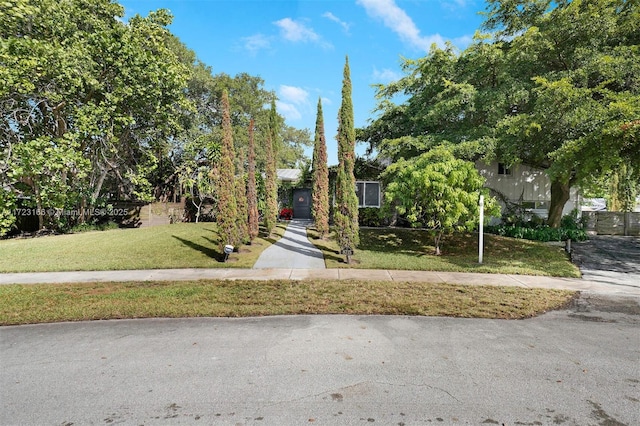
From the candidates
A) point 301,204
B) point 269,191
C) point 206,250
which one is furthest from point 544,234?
point 301,204

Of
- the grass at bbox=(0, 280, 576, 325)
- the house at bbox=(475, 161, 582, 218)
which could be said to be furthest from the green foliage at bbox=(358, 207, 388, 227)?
the grass at bbox=(0, 280, 576, 325)

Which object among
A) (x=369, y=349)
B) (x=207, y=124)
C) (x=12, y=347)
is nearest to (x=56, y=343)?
(x=12, y=347)

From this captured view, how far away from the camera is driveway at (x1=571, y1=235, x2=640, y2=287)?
8367 millimetres

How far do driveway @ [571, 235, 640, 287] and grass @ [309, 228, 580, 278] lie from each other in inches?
17.4

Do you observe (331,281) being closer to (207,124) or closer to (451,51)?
(451,51)

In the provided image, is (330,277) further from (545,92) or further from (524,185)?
(524,185)

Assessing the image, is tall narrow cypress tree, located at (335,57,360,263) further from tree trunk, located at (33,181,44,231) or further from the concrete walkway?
tree trunk, located at (33,181,44,231)

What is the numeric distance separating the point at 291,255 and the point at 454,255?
549 cm

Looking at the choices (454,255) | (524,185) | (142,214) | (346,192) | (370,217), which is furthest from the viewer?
(524,185)

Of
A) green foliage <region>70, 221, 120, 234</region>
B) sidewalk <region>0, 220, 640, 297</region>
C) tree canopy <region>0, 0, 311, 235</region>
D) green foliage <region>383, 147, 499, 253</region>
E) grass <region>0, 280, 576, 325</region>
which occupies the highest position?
tree canopy <region>0, 0, 311, 235</region>

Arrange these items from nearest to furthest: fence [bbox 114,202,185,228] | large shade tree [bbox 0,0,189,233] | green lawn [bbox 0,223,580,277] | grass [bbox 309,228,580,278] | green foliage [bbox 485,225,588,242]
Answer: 1. green lawn [bbox 0,223,580,277]
2. grass [bbox 309,228,580,278]
3. large shade tree [bbox 0,0,189,233]
4. green foliage [bbox 485,225,588,242]
5. fence [bbox 114,202,185,228]

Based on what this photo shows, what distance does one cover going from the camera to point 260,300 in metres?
5.90

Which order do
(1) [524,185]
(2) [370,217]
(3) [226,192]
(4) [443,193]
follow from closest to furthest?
(3) [226,192] → (4) [443,193] → (2) [370,217] → (1) [524,185]

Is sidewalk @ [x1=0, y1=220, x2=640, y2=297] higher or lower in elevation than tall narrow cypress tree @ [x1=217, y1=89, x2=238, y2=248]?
lower
